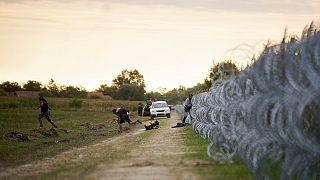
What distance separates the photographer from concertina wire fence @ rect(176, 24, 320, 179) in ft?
34.3

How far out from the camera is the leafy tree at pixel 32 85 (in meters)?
158

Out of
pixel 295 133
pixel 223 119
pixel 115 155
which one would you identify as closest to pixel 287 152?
pixel 295 133

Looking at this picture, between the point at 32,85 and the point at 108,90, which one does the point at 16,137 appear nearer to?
the point at 32,85

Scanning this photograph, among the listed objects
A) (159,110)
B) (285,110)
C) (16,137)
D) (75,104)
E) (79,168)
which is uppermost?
(75,104)

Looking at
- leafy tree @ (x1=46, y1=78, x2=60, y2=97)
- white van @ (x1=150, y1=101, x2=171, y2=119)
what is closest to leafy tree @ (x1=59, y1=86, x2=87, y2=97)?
leafy tree @ (x1=46, y1=78, x2=60, y2=97)

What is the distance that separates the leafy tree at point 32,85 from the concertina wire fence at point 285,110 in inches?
5787

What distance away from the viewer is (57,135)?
31641 millimetres

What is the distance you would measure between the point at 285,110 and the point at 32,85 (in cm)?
15124

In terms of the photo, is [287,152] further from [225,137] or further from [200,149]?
[200,149]

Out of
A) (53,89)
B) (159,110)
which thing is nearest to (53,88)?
(53,89)

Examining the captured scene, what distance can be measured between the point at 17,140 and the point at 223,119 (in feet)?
38.8

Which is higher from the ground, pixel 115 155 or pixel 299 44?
pixel 299 44

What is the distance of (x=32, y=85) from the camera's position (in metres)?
159

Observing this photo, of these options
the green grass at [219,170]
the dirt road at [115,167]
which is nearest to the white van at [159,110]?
the dirt road at [115,167]
